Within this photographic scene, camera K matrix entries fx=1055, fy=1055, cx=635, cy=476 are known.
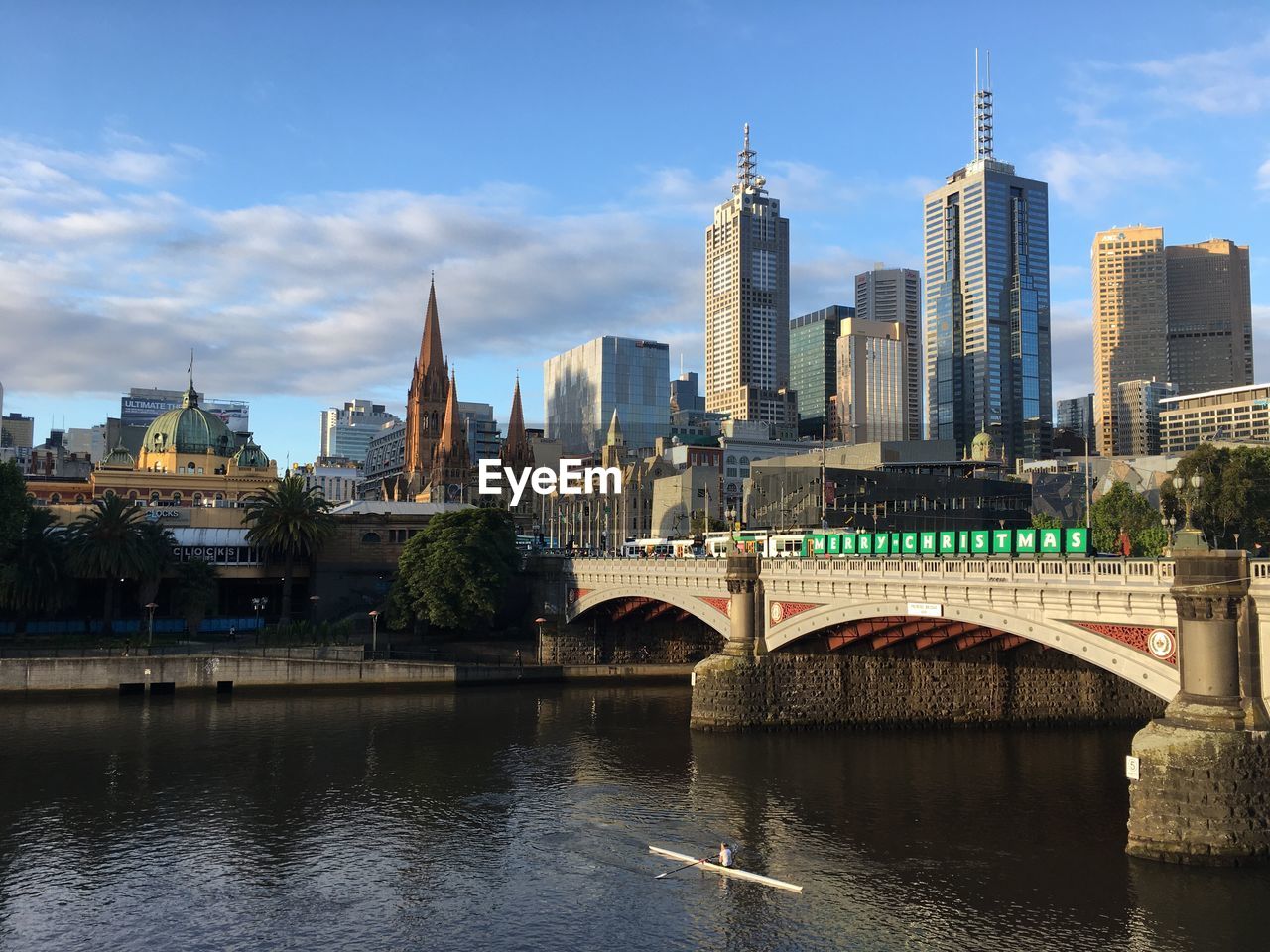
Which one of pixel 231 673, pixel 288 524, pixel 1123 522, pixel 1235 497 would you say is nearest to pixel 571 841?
pixel 231 673

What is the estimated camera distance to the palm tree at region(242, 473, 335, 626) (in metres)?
110

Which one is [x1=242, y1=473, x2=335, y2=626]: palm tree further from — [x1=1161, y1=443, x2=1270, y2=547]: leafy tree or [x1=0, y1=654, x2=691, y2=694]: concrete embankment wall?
[x1=1161, y1=443, x2=1270, y2=547]: leafy tree

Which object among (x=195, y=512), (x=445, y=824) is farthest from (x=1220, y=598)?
(x=195, y=512)

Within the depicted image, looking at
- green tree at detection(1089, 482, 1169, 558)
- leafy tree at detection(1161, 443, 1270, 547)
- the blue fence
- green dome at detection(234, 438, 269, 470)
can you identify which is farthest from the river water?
green dome at detection(234, 438, 269, 470)

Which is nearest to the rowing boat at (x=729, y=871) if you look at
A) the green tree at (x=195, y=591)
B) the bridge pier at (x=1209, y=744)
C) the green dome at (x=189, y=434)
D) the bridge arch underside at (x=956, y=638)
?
the bridge pier at (x=1209, y=744)

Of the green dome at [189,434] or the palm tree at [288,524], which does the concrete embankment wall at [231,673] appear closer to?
the palm tree at [288,524]

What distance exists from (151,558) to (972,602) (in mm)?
80446

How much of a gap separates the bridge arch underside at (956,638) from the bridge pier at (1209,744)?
2.23 metres

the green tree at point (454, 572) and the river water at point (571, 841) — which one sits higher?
the green tree at point (454, 572)

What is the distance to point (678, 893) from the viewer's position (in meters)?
41.3

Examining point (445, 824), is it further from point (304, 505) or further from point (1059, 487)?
point (1059, 487)

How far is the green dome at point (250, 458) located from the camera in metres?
178

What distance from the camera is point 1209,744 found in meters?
40.4

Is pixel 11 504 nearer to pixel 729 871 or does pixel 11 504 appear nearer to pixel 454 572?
pixel 454 572
